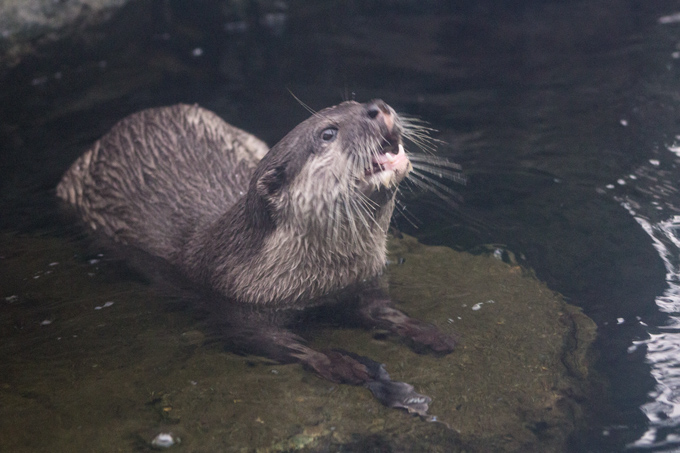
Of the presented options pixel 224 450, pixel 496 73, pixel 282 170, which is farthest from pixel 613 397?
pixel 496 73

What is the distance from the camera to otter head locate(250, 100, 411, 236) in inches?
125

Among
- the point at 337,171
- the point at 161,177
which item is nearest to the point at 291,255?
the point at 337,171

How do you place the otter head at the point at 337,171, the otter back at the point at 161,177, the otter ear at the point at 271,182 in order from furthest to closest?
the otter back at the point at 161,177
the otter ear at the point at 271,182
the otter head at the point at 337,171

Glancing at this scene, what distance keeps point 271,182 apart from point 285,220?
21cm

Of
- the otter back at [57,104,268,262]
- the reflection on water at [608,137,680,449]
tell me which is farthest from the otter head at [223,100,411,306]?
the reflection on water at [608,137,680,449]

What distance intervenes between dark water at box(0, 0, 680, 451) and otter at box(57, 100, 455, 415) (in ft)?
2.42

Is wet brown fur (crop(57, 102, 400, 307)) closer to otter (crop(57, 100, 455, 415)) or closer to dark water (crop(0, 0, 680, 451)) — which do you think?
otter (crop(57, 100, 455, 415))

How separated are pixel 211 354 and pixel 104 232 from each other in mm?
1795

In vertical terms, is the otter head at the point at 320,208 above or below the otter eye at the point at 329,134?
below

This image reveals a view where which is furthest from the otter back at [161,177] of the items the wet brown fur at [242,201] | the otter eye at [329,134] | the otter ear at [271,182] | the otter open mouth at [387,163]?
the otter open mouth at [387,163]

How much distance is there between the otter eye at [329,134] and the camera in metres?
3.26

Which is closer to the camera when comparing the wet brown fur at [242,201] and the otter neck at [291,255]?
the wet brown fur at [242,201]

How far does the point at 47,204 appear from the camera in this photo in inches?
204

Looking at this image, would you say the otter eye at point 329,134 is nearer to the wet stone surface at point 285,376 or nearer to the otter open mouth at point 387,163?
the otter open mouth at point 387,163
